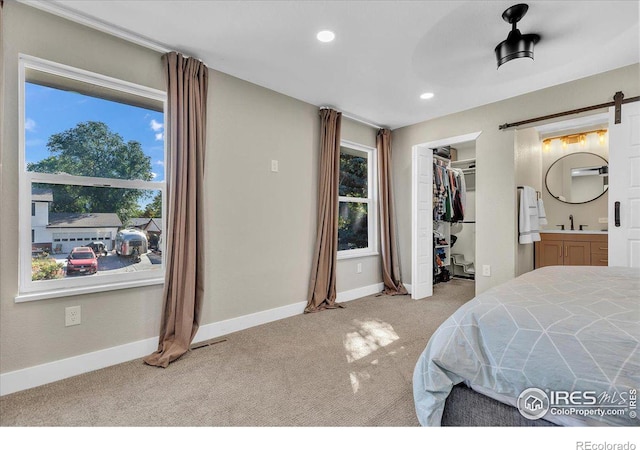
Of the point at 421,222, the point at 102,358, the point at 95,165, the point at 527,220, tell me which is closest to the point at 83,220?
the point at 95,165

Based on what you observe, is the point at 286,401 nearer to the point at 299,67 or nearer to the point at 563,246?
the point at 299,67

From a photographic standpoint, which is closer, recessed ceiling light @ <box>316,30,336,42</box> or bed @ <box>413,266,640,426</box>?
bed @ <box>413,266,640,426</box>

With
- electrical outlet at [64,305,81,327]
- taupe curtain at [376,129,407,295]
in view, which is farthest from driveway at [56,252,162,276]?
taupe curtain at [376,129,407,295]

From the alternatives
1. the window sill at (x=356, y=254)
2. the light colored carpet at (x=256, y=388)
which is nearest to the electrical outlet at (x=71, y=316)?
the light colored carpet at (x=256, y=388)

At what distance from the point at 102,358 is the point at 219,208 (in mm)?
1356

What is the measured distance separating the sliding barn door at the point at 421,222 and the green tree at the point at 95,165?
9.83 feet

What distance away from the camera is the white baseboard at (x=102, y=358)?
1.81 m

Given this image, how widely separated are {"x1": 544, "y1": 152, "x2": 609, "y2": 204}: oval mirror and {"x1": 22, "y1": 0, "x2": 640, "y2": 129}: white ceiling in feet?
5.91

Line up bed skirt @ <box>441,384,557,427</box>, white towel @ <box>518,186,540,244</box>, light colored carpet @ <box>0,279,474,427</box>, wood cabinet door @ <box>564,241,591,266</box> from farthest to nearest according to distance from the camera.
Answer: wood cabinet door @ <box>564,241,591,266</box> → white towel @ <box>518,186,540,244</box> → light colored carpet @ <box>0,279,474,427</box> → bed skirt @ <box>441,384,557,427</box>

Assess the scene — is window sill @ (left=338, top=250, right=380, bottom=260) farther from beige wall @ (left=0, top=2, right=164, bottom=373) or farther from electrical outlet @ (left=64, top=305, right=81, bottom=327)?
electrical outlet @ (left=64, top=305, right=81, bottom=327)

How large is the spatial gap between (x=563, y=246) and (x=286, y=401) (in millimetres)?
4009

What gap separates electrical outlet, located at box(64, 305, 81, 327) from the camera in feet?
6.50

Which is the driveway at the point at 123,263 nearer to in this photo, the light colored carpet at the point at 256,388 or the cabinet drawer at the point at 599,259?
the light colored carpet at the point at 256,388
